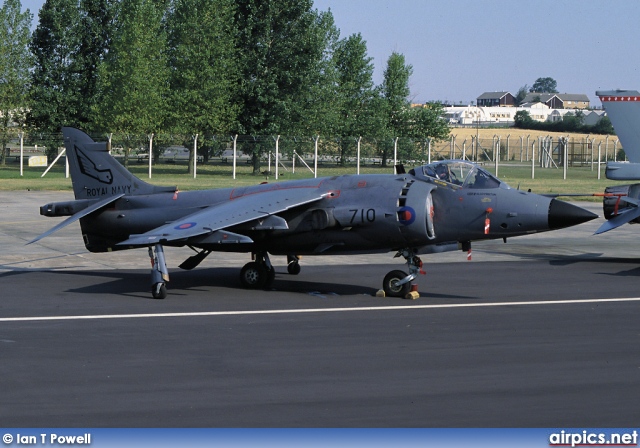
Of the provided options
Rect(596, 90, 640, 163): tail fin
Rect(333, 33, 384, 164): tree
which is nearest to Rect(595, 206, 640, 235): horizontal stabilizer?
Rect(596, 90, 640, 163): tail fin

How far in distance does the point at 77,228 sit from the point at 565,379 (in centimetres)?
2116

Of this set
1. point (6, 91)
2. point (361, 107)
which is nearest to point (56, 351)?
point (6, 91)

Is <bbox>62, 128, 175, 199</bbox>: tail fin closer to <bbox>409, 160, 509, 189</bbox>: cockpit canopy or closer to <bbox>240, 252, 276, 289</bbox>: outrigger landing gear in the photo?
<bbox>240, 252, 276, 289</bbox>: outrigger landing gear

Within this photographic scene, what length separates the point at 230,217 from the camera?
1620cm

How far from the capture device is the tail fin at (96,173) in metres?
18.5

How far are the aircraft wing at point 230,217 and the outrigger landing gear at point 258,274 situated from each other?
1.37m

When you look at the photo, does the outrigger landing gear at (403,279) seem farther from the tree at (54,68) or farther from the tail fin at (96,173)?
the tree at (54,68)

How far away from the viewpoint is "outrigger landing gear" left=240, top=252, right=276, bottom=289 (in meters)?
18.0

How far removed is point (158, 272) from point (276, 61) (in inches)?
1885

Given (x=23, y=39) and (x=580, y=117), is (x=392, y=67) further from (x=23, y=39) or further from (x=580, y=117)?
(x=580, y=117)

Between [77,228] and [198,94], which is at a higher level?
[198,94]

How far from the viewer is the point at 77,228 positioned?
94.6 feet

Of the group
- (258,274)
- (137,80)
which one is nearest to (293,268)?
(258,274)

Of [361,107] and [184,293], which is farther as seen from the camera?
[361,107]
